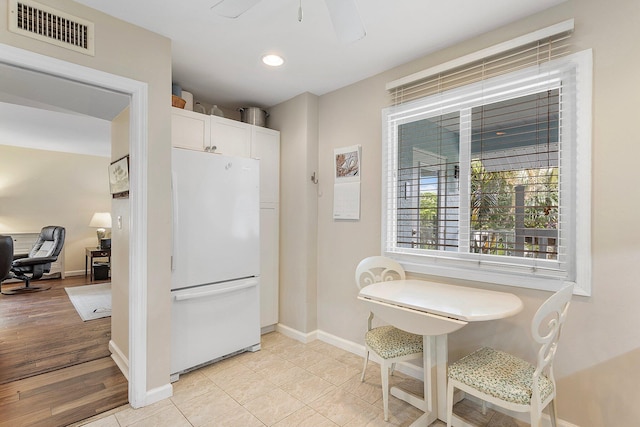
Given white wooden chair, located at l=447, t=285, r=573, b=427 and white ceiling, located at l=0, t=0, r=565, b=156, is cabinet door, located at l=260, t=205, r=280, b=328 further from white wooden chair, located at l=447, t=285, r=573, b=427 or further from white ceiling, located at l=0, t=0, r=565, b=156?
white wooden chair, located at l=447, t=285, r=573, b=427

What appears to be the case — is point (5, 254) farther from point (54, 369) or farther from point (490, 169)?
point (490, 169)

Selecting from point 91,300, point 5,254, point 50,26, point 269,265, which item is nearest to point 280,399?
Result: point 269,265

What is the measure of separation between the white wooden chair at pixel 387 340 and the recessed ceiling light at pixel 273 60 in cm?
171

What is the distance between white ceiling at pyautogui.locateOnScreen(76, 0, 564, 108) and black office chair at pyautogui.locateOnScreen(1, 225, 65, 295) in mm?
4384

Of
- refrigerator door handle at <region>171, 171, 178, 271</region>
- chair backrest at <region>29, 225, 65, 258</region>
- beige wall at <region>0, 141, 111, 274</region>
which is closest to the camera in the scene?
refrigerator door handle at <region>171, 171, 178, 271</region>

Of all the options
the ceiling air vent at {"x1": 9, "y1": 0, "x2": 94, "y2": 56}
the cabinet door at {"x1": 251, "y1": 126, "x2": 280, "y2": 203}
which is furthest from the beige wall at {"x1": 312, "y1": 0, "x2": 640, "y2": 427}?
the ceiling air vent at {"x1": 9, "y1": 0, "x2": 94, "y2": 56}

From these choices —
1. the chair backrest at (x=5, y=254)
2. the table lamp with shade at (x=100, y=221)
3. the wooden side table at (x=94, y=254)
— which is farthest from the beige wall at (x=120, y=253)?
the table lamp with shade at (x=100, y=221)

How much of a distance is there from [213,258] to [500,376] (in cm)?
207

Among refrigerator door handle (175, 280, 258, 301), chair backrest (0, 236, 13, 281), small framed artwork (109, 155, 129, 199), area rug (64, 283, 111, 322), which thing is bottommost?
area rug (64, 283, 111, 322)

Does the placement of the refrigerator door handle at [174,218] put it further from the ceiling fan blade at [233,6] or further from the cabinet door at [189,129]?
the ceiling fan blade at [233,6]

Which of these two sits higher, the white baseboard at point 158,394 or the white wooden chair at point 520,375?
the white wooden chair at point 520,375

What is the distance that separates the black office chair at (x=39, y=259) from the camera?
5.07 metres

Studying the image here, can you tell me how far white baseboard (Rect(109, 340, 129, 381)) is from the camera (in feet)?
7.96

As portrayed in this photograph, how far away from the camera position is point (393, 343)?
2.01 metres
